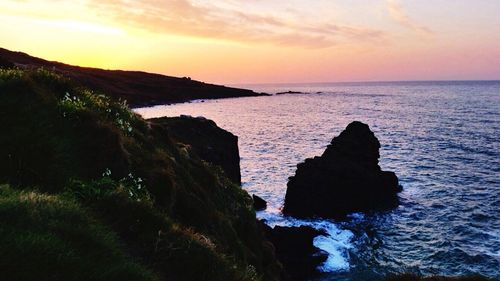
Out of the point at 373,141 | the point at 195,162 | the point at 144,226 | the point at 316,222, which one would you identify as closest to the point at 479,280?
the point at 195,162

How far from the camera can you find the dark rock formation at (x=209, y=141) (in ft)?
201

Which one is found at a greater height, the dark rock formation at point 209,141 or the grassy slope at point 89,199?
the grassy slope at point 89,199

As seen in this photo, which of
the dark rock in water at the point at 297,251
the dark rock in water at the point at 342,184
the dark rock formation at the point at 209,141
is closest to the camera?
the dark rock in water at the point at 297,251

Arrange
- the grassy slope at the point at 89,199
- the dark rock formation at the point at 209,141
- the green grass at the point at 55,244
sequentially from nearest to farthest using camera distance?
the green grass at the point at 55,244 → the grassy slope at the point at 89,199 → the dark rock formation at the point at 209,141

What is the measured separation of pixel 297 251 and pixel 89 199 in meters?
31.3

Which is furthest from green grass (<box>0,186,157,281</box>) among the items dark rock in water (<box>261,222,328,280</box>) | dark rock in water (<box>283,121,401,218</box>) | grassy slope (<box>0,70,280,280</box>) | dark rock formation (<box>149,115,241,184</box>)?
dark rock formation (<box>149,115,241,184</box>)

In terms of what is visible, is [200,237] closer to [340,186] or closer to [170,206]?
[170,206]

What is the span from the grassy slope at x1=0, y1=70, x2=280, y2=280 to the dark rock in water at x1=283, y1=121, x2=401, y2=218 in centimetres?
3654

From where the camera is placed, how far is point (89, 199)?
8641 millimetres

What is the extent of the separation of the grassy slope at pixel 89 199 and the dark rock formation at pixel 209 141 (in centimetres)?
4600

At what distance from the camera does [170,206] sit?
12.1 metres

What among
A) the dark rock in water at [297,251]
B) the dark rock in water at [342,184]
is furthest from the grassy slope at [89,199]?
the dark rock in water at [342,184]

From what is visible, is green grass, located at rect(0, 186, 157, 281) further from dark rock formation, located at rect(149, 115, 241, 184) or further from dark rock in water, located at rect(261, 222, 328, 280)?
dark rock formation, located at rect(149, 115, 241, 184)

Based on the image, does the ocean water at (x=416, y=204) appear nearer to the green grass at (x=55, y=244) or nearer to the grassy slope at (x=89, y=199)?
the grassy slope at (x=89, y=199)
